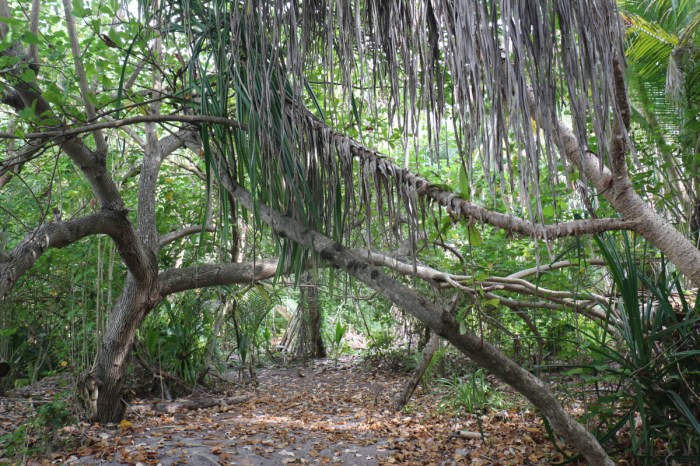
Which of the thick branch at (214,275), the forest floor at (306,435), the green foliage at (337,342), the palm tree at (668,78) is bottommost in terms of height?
the forest floor at (306,435)

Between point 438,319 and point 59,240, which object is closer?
point 438,319

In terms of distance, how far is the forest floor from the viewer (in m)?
3.83

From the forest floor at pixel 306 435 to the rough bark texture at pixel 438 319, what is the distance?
107 centimetres

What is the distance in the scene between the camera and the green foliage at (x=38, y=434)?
3.60 metres

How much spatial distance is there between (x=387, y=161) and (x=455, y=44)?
2.85 ft

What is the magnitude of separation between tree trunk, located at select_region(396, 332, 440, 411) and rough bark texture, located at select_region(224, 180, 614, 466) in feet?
8.51

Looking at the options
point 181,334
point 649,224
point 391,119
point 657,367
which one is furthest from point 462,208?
point 181,334

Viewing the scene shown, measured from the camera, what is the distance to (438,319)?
2.34 meters

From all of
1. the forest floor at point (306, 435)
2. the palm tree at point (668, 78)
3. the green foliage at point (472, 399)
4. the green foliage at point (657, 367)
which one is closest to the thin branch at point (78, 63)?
the forest floor at point (306, 435)

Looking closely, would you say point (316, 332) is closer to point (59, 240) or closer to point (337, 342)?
point (337, 342)

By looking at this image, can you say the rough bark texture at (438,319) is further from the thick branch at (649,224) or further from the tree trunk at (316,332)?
the tree trunk at (316,332)

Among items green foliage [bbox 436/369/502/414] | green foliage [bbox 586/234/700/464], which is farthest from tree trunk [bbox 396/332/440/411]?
green foliage [bbox 586/234/700/464]

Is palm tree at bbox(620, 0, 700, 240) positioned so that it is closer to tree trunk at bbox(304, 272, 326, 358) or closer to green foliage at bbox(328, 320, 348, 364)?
green foliage at bbox(328, 320, 348, 364)

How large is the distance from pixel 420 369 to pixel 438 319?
310 cm
